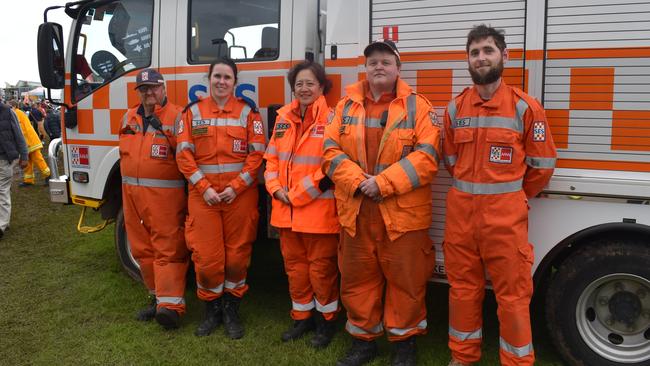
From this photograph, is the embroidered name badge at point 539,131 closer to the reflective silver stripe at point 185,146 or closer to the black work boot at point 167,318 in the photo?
the reflective silver stripe at point 185,146

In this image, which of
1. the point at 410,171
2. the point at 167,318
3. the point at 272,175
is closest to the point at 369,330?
the point at 410,171

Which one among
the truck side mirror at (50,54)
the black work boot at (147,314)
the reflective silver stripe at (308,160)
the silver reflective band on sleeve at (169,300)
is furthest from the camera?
the truck side mirror at (50,54)

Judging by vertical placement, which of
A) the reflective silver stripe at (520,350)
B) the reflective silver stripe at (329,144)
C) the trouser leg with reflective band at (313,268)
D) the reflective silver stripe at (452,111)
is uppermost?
the reflective silver stripe at (452,111)

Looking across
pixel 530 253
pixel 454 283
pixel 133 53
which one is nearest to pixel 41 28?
pixel 133 53

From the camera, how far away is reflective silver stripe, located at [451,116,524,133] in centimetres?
264

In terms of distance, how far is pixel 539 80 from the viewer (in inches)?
112

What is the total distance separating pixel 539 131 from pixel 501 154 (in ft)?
0.71

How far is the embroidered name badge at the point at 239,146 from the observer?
11.5 feet

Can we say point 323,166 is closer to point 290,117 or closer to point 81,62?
point 290,117

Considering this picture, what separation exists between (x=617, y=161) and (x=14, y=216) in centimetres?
798

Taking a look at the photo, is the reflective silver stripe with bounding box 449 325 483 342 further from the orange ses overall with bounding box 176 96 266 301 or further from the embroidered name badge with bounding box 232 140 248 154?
the embroidered name badge with bounding box 232 140 248 154

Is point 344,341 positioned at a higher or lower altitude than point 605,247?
lower

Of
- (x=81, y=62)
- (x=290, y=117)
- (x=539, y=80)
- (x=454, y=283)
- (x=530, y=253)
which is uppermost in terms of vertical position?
(x=81, y=62)

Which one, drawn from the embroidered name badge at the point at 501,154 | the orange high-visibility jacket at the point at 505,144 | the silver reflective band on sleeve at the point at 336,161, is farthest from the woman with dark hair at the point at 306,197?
the embroidered name badge at the point at 501,154
